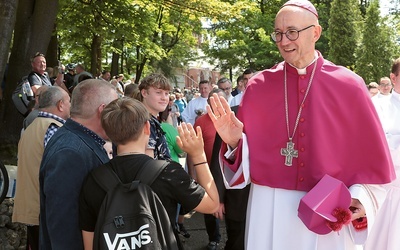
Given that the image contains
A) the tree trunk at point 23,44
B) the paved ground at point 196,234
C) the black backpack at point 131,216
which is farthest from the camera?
the tree trunk at point 23,44

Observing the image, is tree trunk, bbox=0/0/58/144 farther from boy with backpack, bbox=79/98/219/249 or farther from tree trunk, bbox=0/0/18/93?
boy with backpack, bbox=79/98/219/249

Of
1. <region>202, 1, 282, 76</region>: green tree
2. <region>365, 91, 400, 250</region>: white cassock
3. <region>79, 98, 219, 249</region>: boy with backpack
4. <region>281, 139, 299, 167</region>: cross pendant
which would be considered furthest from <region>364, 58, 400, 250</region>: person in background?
<region>202, 1, 282, 76</region>: green tree

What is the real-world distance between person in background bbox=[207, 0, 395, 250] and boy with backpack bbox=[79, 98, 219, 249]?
1.78ft

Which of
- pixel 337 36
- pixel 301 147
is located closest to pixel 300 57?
pixel 301 147

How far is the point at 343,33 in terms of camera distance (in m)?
29.8

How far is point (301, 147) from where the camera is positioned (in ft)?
9.89

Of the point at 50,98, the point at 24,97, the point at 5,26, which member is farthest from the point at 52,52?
the point at 50,98

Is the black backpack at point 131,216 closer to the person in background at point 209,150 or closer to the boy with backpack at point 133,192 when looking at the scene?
the boy with backpack at point 133,192

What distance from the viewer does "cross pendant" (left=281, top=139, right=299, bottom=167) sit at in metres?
3.02

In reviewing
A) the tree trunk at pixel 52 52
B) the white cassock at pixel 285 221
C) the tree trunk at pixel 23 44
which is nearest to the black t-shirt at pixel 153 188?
the white cassock at pixel 285 221

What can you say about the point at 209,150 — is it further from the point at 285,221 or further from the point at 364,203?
the point at 364,203

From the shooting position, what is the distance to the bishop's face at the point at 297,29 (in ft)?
9.54

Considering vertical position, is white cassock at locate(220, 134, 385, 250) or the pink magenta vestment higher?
the pink magenta vestment

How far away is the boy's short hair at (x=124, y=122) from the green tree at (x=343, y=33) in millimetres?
28562
